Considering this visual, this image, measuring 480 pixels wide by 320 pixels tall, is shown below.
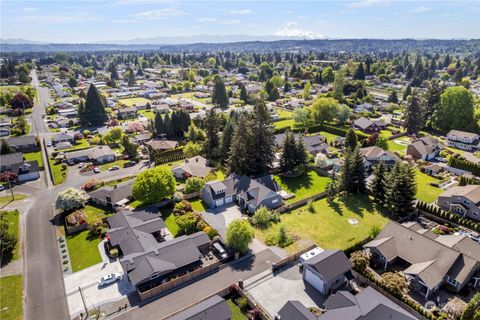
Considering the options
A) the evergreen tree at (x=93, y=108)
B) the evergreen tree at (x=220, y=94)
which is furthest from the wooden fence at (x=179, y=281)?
the evergreen tree at (x=220, y=94)

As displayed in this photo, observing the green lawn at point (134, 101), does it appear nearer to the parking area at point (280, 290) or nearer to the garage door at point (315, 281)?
the parking area at point (280, 290)

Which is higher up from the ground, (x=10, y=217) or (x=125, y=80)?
(x=125, y=80)

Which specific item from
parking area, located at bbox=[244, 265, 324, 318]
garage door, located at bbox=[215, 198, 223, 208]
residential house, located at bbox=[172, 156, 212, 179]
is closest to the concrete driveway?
garage door, located at bbox=[215, 198, 223, 208]

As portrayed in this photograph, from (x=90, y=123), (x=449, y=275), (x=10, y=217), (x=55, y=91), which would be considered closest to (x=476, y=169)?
(x=449, y=275)

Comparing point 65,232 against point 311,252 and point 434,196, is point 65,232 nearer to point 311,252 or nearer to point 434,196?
point 311,252

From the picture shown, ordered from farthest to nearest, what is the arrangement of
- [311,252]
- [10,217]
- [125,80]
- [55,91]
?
[125,80], [55,91], [10,217], [311,252]

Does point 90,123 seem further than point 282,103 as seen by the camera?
No

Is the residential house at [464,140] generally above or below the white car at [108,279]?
above
